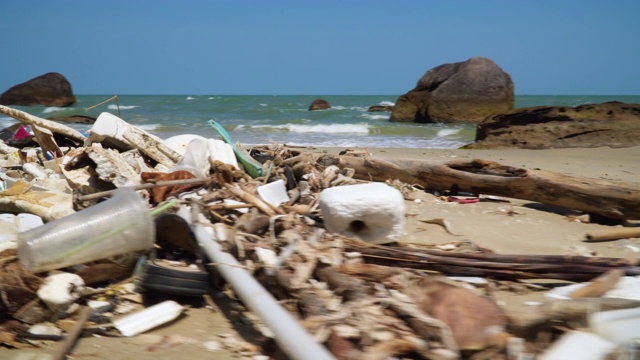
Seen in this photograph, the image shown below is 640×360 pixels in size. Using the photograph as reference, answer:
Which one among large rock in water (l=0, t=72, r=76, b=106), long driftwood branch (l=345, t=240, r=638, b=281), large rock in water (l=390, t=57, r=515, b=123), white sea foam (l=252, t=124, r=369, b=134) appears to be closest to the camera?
long driftwood branch (l=345, t=240, r=638, b=281)

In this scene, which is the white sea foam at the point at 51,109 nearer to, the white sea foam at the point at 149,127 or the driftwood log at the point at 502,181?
the white sea foam at the point at 149,127

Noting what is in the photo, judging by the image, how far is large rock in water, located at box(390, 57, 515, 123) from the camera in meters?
19.5

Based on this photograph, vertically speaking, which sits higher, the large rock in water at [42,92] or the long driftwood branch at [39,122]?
the large rock in water at [42,92]

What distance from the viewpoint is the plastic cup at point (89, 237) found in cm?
213

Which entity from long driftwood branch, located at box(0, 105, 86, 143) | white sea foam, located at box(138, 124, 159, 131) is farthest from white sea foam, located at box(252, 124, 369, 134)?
long driftwood branch, located at box(0, 105, 86, 143)

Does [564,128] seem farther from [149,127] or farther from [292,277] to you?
[149,127]

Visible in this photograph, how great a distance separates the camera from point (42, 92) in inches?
1237

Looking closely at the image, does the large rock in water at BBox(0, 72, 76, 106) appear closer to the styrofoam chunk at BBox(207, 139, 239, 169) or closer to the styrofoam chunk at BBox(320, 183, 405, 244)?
the styrofoam chunk at BBox(207, 139, 239, 169)

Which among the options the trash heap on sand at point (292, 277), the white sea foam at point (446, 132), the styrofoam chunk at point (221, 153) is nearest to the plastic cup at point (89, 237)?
the trash heap on sand at point (292, 277)

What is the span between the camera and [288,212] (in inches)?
125

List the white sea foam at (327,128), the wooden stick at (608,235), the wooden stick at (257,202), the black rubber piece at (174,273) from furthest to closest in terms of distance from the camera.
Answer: the white sea foam at (327,128), the wooden stick at (608,235), the wooden stick at (257,202), the black rubber piece at (174,273)

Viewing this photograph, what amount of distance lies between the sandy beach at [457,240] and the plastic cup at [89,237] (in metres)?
0.40

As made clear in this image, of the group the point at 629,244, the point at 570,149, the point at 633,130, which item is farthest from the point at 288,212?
the point at 633,130

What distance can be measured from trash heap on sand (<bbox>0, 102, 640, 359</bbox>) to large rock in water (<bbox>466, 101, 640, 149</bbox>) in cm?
887
